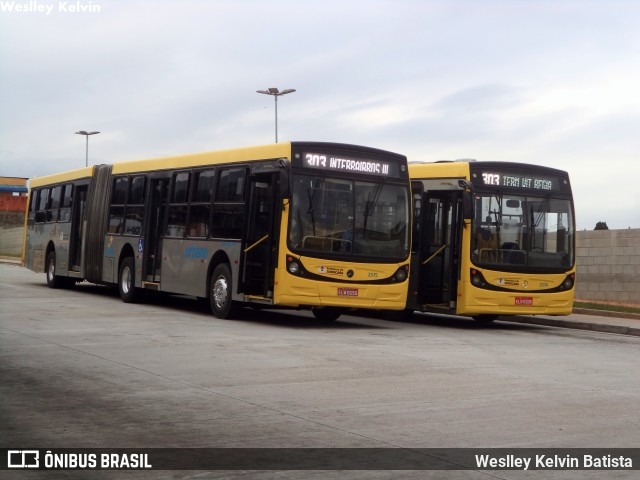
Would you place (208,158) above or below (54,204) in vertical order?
above

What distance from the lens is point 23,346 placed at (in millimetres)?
13984

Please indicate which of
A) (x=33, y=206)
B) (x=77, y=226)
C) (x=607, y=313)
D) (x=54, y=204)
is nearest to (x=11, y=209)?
(x=33, y=206)

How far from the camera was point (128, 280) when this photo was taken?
953 inches

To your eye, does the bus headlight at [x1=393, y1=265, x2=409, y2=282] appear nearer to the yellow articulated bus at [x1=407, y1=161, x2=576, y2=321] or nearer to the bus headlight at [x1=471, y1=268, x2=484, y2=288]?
the yellow articulated bus at [x1=407, y1=161, x2=576, y2=321]

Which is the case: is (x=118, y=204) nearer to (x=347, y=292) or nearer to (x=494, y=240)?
(x=347, y=292)

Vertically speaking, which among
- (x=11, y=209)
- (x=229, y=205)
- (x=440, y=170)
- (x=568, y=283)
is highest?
(x=11, y=209)

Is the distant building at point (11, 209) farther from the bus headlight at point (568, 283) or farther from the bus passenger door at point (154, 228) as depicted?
the bus headlight at point (568, 283)

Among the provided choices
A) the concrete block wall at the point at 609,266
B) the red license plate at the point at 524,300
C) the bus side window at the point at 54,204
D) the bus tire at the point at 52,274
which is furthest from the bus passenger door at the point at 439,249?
the bus side window at the point at 54,204

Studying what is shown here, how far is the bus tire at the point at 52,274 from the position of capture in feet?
96.8

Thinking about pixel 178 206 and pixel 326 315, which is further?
pixel 178 206

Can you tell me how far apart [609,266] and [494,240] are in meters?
9.85

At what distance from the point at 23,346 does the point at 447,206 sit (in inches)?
366

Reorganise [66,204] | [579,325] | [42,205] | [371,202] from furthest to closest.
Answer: [42,205], [66,204], [579,325], [371,202]

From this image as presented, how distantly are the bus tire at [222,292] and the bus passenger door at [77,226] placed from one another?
28.6 feet
